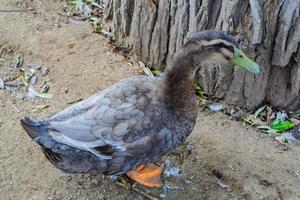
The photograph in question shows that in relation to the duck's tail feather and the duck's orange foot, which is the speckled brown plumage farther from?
the duck's orange foot

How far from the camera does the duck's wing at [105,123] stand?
314 centimetres

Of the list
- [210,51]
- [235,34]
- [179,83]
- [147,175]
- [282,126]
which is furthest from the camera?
[282,126]

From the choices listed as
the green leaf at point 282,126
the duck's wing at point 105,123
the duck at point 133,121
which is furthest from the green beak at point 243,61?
the green leaf at point 282,126

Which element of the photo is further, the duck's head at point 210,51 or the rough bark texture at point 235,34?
the rough bark texture at point 235,34

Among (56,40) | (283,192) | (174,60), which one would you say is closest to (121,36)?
(56,40)

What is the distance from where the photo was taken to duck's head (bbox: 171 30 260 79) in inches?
122

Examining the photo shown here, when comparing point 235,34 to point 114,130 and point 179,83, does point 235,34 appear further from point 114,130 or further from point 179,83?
point 114,130

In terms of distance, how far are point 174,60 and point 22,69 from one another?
1429 millimetres

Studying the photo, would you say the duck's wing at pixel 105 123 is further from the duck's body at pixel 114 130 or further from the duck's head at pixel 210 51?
the duck's head at pixel 210 51

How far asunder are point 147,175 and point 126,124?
47 centimetres

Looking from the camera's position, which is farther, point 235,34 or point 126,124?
point 235,34

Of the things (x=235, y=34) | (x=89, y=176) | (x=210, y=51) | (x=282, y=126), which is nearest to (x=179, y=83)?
(x=210, y=51)

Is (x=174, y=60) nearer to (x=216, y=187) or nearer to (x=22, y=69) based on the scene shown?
(x=216, y=187)

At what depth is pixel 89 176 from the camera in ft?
11.7
